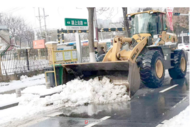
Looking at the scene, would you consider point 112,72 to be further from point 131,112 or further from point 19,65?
point 19,65

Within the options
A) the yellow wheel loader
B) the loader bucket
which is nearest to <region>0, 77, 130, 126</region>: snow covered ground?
the loader bucket

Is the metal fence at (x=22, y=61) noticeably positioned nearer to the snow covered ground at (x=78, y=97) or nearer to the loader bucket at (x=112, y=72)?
the loader bucket at (x=112, y=72)

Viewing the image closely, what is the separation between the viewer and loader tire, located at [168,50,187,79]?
37.1 feet

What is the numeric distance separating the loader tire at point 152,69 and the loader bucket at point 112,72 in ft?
1.61

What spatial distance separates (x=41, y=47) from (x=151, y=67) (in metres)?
10.9

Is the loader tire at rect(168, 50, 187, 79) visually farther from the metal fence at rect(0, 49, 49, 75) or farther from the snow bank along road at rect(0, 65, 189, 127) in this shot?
the metal fence at rect(0, 49, 49, 75)

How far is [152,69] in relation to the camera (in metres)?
8.77

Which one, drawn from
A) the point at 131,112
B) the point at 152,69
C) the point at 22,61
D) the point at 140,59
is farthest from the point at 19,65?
the point at 131,112

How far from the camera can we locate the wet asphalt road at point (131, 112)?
18.4ft

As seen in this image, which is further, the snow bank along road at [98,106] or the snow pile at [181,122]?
the snow bank along road at [98,106]

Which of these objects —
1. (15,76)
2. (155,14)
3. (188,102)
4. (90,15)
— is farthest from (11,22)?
(188,102)

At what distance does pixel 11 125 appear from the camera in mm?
5996

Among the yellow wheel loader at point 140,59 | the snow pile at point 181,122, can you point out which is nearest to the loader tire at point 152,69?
the yellow wheel loader at point 140,59

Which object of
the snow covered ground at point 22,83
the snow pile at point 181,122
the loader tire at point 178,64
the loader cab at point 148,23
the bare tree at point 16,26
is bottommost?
the snow covered ground at point 22,83
